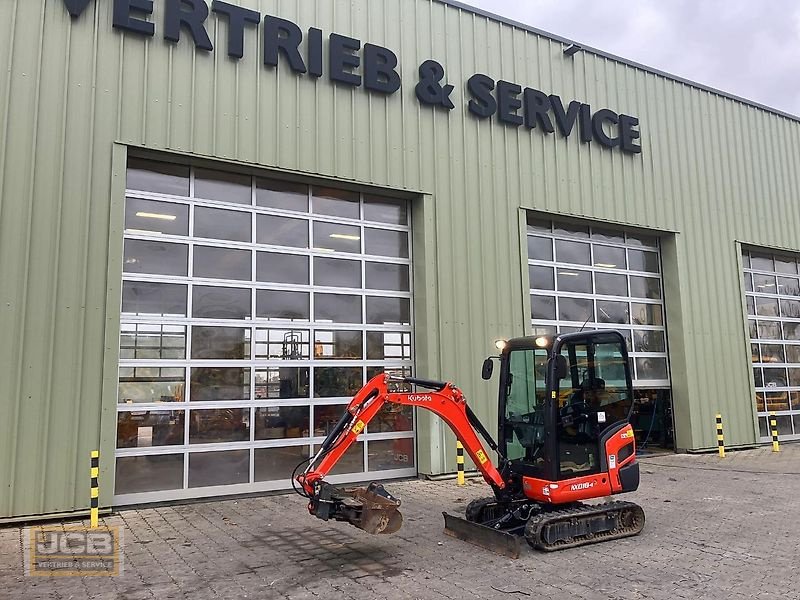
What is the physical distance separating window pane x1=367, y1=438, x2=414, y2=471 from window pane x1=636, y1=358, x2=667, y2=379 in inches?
228

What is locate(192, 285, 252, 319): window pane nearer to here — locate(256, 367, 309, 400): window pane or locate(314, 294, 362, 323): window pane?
locate(256, 367, 309, 400): window pane

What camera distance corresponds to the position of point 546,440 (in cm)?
644

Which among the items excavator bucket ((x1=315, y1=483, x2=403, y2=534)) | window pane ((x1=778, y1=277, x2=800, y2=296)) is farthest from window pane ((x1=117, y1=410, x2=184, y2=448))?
window pane ((x1=778, y1=277, x2=800, y2=296))

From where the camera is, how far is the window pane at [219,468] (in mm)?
8945

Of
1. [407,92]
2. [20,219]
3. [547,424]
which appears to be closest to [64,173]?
[20,219]

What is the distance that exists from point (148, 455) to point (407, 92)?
288 inches

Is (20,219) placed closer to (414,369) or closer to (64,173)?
(64,173)

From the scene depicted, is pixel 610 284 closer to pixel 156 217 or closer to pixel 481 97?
pixel 481 97

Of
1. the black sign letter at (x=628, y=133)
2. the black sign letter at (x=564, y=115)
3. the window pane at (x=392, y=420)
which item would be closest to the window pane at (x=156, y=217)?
the window pane at (x=392, y=420)

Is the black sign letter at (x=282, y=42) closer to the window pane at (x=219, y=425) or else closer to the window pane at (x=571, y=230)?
the window pane at (x=219, y=425)

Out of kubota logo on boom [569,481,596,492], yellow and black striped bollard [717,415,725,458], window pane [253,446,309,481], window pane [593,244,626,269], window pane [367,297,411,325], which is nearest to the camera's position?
kubota logo on boom [569,481,596,492]

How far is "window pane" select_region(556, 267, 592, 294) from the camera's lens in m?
12.7

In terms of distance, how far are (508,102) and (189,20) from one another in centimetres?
599

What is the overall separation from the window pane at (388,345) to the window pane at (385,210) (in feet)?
6.64
